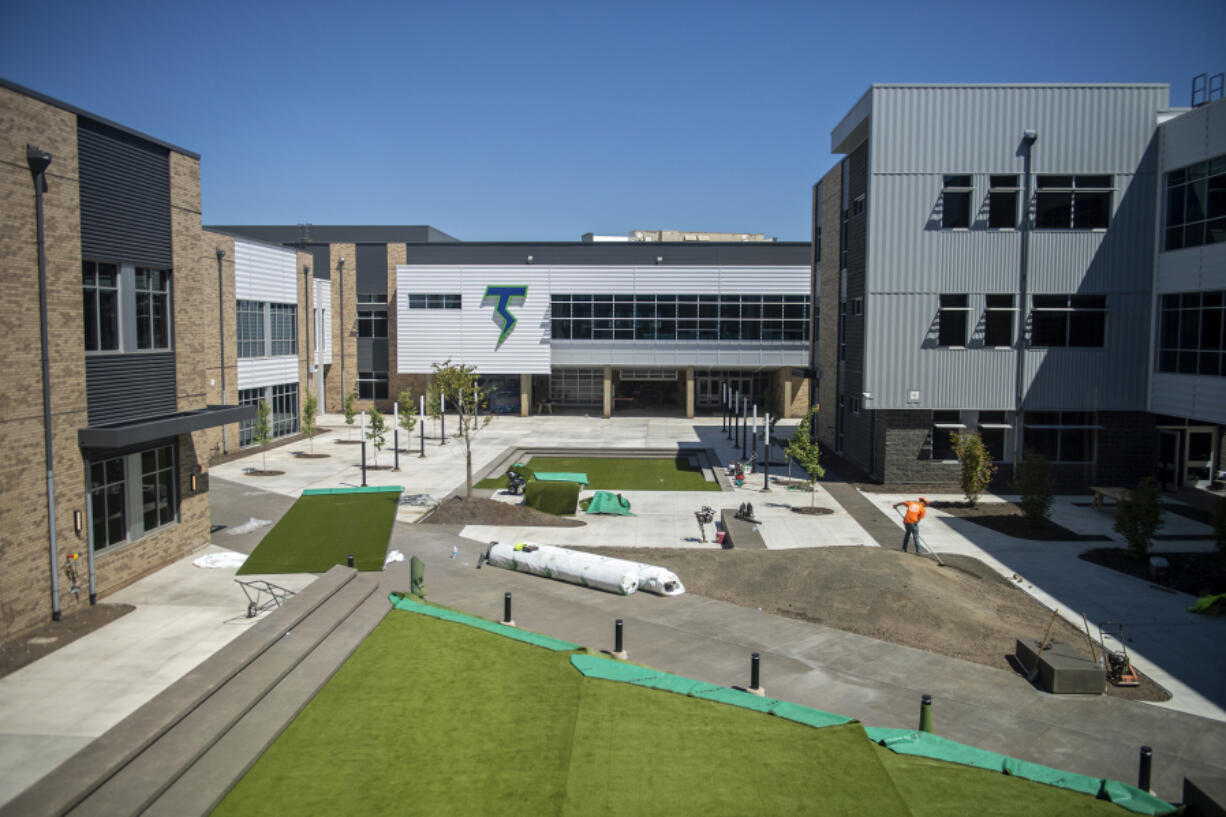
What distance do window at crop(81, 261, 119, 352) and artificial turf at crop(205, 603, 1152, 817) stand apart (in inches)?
376

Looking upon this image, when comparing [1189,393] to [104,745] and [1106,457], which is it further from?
[104,745]

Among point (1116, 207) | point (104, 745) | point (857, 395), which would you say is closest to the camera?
point (104, 745)

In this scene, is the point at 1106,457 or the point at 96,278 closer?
the point at 96,278

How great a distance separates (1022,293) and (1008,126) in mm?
5569

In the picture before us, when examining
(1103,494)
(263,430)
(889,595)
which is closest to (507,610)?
(889,595)

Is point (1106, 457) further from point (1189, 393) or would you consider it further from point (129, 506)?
point (129, 506)

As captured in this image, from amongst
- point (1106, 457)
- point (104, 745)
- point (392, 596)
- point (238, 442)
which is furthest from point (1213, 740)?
point (238, 442)

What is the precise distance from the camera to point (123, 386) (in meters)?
17.3

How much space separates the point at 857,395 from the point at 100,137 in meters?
25.7

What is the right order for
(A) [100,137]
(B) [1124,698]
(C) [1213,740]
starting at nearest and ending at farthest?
(C) [1213,740]
(B) [1124,698]
(A) [100,137]

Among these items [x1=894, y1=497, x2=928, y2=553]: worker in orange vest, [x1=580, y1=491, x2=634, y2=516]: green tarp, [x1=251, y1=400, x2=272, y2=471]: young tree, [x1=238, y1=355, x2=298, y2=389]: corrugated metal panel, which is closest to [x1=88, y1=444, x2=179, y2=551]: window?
[x1=580, y1=491, x2=634, y2=516]: green tarp

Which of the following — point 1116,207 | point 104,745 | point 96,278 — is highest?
point 1116,207

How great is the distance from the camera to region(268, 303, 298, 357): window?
40.7 meters

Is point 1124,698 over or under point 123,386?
under
